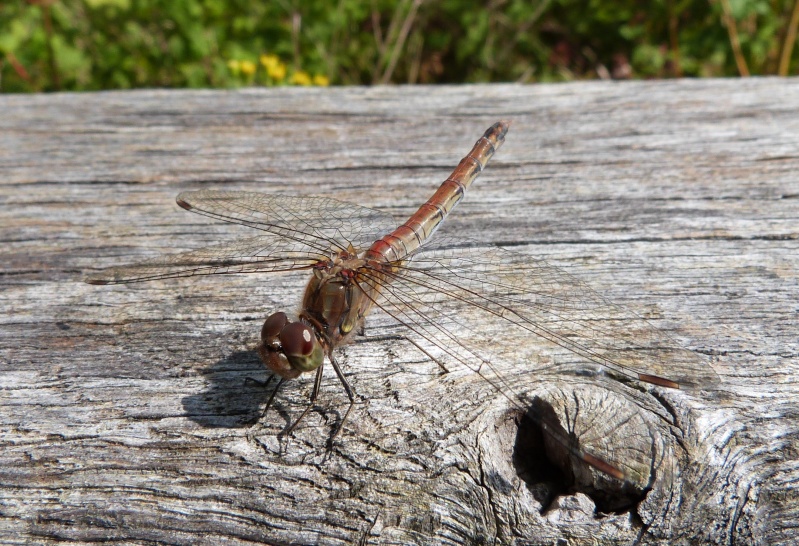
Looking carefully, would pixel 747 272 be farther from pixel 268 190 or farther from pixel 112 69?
pixel 112 69

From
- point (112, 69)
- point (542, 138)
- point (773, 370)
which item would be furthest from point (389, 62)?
point (773, 370)

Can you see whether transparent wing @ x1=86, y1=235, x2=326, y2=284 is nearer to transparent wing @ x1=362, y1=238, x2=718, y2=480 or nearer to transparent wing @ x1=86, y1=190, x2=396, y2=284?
transparent wing @ x1=86, y1=190, x2=396, y2=284

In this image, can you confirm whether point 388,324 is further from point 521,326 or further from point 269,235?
point 269,235

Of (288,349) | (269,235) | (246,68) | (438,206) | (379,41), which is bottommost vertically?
(288,349)

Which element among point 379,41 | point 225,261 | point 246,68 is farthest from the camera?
point 379,41

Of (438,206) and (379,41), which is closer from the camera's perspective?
(438,206)

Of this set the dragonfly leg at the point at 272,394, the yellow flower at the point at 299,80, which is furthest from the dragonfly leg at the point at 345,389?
the yellow flower at the point at 299,80

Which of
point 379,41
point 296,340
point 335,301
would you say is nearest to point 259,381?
point 296,340
